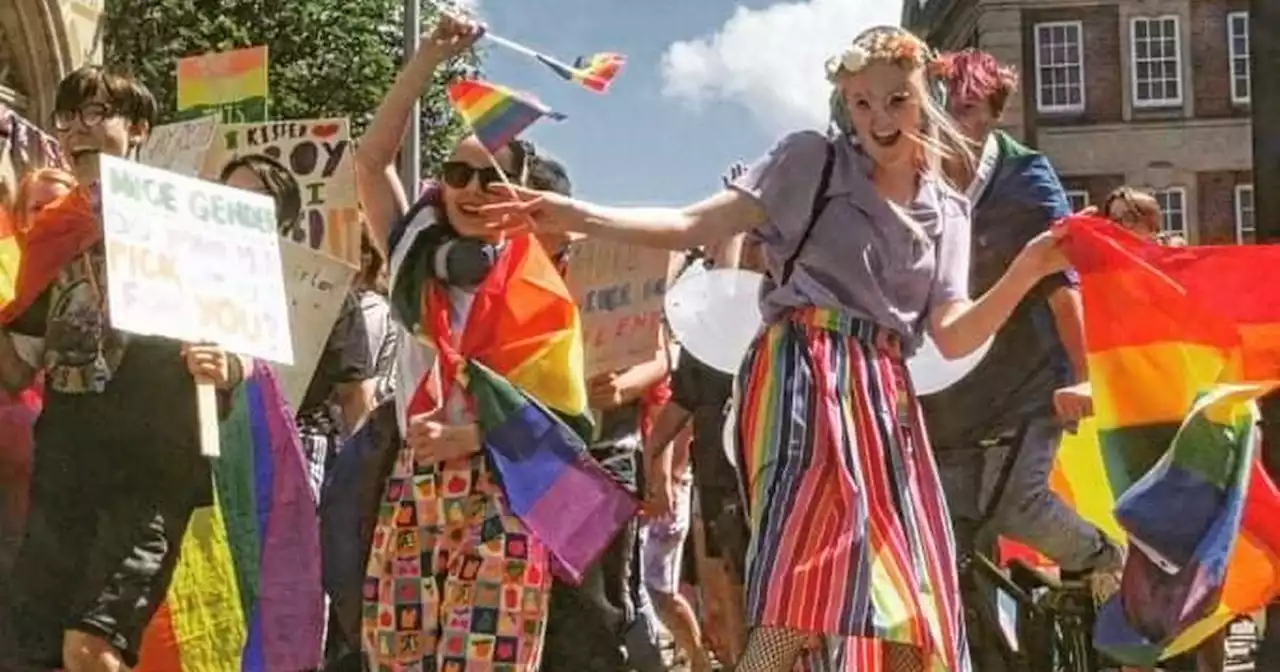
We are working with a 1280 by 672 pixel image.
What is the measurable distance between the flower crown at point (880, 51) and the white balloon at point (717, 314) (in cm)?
106

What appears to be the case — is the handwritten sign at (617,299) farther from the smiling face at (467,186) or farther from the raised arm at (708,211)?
the raised arm at (708,211)

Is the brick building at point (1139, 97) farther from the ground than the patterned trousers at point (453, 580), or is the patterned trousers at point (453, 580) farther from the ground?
the brick building at point (1139, 97)

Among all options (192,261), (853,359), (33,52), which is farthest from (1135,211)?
(33,52)

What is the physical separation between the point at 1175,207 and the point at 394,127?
136 feet

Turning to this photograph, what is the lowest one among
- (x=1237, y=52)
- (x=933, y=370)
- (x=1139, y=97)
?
(x=933, y=370)

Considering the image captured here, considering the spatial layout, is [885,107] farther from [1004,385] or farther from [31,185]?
[31,185]

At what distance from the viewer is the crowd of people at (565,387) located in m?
4.48

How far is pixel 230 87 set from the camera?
6641 millimetres

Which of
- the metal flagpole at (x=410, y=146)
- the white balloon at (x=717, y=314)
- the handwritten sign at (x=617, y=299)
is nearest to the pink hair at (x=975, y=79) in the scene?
the white balloon at (x=717, y=314)

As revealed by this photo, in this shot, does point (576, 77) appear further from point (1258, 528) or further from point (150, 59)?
point (150, 59)

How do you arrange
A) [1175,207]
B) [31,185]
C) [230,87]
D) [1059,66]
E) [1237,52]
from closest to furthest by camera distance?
[31,185]
[230,87]
[1175,207]
[1059,66]
[1237,52]

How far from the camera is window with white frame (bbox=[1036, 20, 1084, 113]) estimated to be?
45.7 meters

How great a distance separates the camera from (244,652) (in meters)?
5.25

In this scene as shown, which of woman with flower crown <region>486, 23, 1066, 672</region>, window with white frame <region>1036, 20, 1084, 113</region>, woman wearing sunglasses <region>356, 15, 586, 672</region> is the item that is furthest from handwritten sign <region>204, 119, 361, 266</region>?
Result: window with white frame <region>1036, 20, 1084, 113</region>
